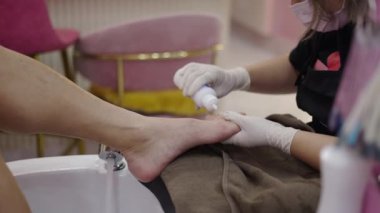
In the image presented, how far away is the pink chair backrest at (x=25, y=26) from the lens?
5.37ft

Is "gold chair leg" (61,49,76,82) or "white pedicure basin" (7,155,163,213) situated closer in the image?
"white pedicure basin" (7,155,163,213)

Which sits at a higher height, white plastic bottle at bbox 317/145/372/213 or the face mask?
the face mask

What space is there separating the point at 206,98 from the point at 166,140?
0.36ft

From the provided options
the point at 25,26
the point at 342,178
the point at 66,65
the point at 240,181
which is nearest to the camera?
the point at 342,178

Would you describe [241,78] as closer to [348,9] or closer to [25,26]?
[348,9]

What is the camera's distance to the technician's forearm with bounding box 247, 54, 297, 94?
1316mm

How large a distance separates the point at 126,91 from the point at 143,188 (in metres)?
0.80

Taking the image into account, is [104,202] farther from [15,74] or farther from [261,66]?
[261,66]

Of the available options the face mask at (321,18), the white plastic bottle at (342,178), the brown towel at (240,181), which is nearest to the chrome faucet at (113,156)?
the brown towel at (240,181)

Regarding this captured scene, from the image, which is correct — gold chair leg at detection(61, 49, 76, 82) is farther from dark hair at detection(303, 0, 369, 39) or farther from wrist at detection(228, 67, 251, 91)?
dark hair at detection(303, 0, 369, 39)

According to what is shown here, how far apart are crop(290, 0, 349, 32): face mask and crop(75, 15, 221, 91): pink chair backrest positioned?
0.80 m

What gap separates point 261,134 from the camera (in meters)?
1.03

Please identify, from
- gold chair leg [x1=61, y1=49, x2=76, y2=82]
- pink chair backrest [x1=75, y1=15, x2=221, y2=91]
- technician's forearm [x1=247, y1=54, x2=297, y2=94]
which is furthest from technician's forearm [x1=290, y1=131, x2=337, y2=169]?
gold chair leg [x1=61, y1=49, x2=76, y2=82]

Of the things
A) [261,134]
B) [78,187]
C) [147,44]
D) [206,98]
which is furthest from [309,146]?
[147,44]
